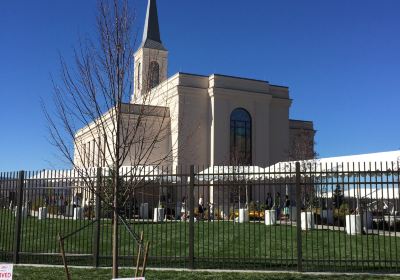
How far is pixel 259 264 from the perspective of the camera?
1102cm

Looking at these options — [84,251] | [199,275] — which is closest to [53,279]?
[199,275]

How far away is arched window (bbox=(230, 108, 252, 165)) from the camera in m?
44.9

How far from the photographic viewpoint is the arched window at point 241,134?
44906 millimetres

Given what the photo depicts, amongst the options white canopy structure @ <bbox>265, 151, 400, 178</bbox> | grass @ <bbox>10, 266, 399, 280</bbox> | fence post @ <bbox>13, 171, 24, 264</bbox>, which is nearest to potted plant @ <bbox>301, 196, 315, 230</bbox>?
white canopy structure @ <bbox>265, 151, 400, 178</bbox>

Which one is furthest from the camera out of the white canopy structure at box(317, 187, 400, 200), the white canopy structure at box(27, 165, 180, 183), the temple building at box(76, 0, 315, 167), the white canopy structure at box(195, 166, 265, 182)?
the temple building at box(76, 0, 315, 167)

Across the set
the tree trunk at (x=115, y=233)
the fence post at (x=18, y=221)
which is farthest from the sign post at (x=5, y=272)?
the fence post at (x=18, y=221)

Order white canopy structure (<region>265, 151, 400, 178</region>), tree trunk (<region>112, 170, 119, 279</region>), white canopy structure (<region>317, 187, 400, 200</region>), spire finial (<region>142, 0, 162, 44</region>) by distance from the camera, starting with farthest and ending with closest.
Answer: spire finial (<region>142, 0, 162, 44</region>) < white canopy structure (<region>265, 151, 400, 178</region>) < white canopy structure (<region>317, 187, 400, 200</region>) < tree trunk (<region>112, 170, 119, 279</region>)

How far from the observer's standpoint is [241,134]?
4556 centimetres

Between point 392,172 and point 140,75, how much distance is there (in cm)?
554

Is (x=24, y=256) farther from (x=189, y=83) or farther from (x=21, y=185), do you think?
(x=189, y=83)

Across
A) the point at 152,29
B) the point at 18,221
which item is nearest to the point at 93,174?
the point at 18,221

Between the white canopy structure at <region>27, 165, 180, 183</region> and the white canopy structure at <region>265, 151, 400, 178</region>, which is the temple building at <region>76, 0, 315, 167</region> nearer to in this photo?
the white canopy structure at <region>265, 151, 400, 178</region>

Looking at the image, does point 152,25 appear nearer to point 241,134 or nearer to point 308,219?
point 241,134

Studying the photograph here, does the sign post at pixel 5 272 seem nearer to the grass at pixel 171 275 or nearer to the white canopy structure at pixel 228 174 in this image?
the grass at pixel 171 275
